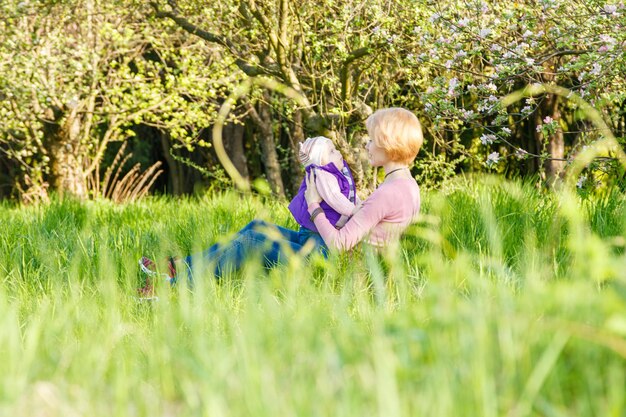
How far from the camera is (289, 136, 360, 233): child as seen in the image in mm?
4656

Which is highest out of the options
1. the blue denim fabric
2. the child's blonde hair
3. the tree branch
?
the tree branch

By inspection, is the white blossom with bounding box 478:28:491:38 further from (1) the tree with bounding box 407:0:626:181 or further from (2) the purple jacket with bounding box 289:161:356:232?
(2) the purple jacket with bounding box 289:161:356:232

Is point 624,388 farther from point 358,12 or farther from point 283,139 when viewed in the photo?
point 283,139

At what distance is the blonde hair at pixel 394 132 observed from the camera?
4383 millimetres

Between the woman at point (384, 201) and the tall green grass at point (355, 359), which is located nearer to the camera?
the tall green grass at point (355, 359)

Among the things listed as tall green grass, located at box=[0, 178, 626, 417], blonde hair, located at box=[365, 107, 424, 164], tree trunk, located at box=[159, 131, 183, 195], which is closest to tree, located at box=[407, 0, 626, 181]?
blonde hair, located at box=[365, 107, 424, 164]

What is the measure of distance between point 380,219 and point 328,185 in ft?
1.39

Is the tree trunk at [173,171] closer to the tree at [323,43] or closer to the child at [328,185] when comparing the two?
the tree at [323,43]

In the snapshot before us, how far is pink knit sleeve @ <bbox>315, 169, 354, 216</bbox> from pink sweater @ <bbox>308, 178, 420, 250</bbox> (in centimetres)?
17

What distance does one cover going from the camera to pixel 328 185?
4684mm

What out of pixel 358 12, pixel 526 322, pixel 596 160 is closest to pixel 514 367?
pixel 526 322

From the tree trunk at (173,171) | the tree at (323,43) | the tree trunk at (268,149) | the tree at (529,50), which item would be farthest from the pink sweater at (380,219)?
the tree trunk at (173,171)

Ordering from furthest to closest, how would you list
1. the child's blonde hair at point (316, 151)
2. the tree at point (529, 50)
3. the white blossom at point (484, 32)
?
the white blossom at point (484, 32)
the tree at point (529, 50)
the child's blonde hair at point (316, 151)

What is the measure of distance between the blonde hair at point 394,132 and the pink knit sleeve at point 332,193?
39 centimetres
